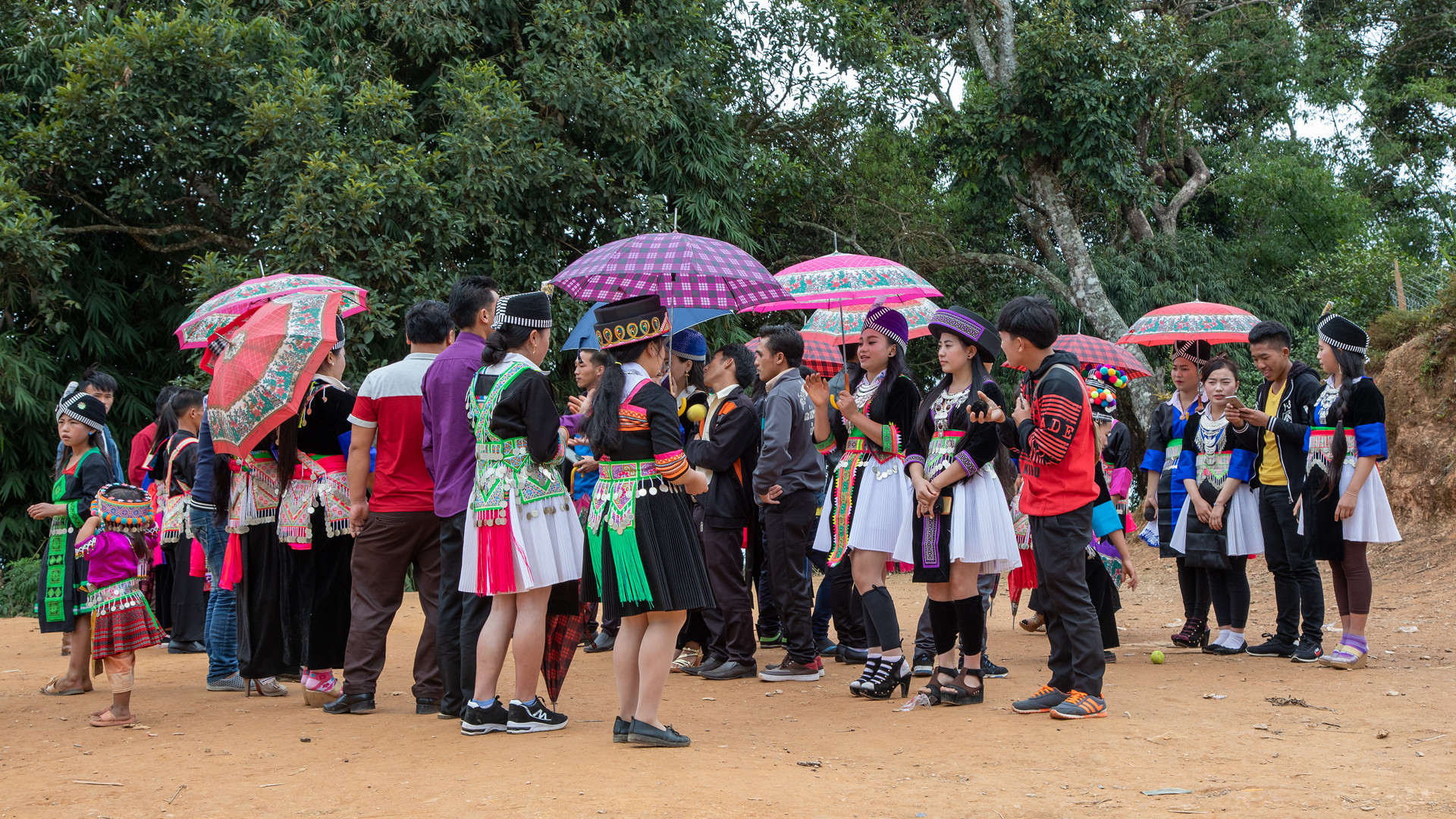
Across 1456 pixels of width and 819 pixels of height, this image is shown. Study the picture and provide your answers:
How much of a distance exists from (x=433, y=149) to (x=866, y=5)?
660cm

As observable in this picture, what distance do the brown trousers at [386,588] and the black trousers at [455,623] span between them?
159mm

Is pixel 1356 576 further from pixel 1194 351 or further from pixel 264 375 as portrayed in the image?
pixel 264 375

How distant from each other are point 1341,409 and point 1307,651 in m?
1.48

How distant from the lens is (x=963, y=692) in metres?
5.37

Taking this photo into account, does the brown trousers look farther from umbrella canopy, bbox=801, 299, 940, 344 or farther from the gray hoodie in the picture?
umbrella canopy, bbox=801, 299, 940, 344

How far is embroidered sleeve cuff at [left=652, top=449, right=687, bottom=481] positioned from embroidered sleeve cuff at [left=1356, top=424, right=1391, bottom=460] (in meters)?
4.07

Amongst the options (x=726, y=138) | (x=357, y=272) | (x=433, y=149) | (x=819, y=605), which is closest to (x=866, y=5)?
(x=726, y=138)

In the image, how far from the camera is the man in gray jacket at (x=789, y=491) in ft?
21.1

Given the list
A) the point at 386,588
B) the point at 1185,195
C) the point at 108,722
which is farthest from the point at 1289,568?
the point at 1185,195

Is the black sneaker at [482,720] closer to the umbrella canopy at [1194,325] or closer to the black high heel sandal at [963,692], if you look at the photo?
the black high heel sandal at [963,692]

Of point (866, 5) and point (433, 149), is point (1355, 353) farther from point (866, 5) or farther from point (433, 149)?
point (866, 5)

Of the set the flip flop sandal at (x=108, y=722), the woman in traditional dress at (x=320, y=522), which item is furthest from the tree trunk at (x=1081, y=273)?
the flip flop sandal at (x=108, y=722)

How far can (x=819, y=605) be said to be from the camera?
7.50 metres

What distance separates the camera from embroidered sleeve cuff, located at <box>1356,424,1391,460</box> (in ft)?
20.1
